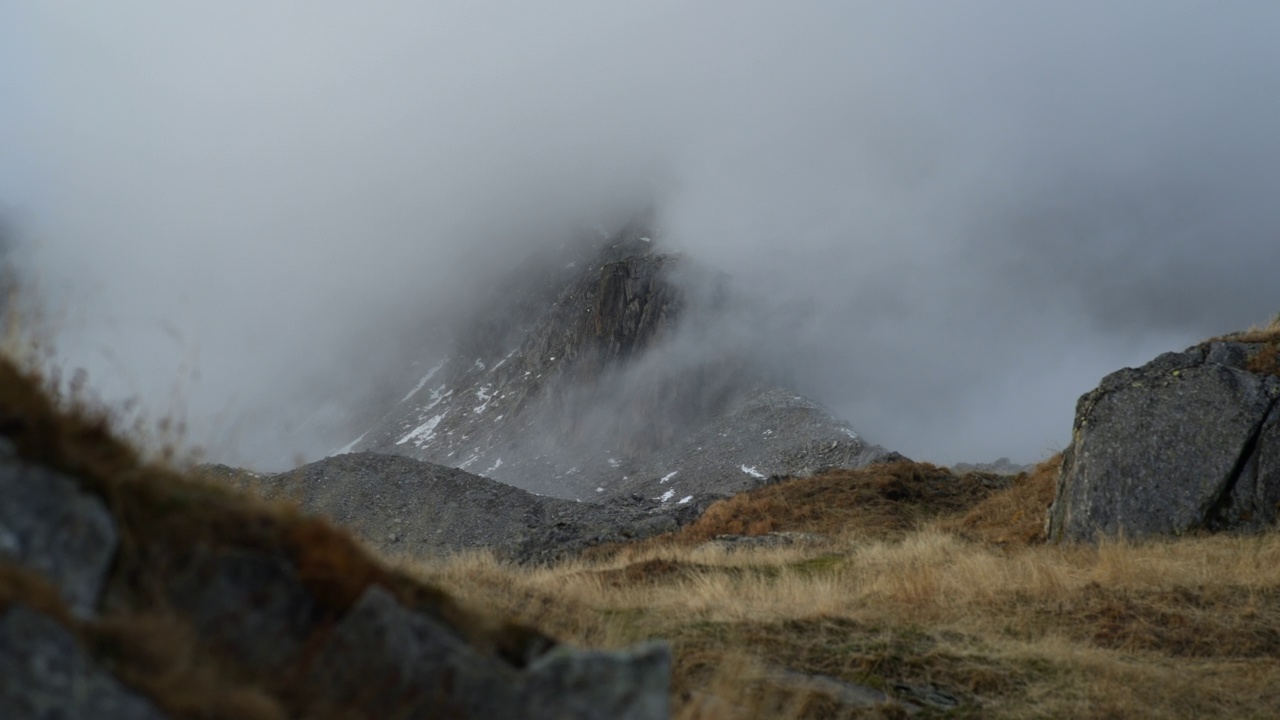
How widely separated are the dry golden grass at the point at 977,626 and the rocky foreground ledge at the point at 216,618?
5.03 feet

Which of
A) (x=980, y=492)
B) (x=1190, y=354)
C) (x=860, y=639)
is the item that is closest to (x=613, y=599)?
(x=860, y=639)

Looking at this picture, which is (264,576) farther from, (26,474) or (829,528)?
(829,528)

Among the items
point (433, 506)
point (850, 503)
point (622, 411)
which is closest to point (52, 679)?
point (850, 503)

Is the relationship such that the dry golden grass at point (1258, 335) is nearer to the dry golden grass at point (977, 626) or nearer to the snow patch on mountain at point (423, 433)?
the dry golden grass at point (977, 626)

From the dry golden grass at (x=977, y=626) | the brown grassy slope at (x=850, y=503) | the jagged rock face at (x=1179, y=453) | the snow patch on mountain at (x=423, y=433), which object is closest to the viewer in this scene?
the dry golden grass at (x=977, y=626)

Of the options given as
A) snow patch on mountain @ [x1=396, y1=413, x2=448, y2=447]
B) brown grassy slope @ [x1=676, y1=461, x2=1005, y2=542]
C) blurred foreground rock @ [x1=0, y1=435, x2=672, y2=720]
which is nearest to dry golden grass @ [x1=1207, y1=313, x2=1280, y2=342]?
brown grassy slope @ [x1=676, y1=461, x2=1005, y2=542]

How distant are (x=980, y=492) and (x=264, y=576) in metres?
28.1

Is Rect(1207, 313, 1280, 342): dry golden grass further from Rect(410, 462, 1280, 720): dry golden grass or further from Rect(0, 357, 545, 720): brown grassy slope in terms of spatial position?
Rect(0, 357, 545, 720): brown grassy slope

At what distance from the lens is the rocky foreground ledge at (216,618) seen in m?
2.52

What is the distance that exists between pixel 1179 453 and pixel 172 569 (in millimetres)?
15034

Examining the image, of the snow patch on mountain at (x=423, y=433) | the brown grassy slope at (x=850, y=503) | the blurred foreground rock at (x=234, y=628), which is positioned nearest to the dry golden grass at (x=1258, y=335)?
the brown grassy slope at (x=850, y=503)

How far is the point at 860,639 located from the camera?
7.82 metres

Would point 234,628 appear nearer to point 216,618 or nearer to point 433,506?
point 216,618

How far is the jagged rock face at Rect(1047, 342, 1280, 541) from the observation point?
44.0ft
